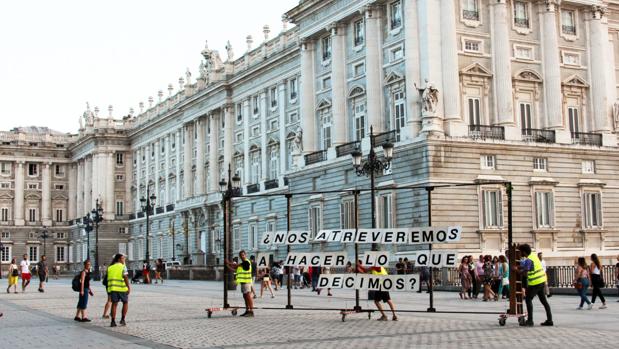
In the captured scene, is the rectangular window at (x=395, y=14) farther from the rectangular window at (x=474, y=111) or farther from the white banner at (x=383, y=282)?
the white banner at (x=383, y=282)

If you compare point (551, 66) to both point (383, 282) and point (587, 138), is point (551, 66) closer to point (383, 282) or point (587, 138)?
point (587, 138)

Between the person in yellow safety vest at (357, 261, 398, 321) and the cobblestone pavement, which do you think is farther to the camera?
the person in yellow safety vest at (357, 261, 398, 321)

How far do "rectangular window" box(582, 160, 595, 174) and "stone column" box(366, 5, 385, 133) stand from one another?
1045cm

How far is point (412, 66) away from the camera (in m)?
43.8

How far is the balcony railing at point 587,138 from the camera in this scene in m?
46.8

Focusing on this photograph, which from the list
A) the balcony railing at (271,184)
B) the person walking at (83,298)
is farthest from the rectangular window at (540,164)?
the person walking at (83,298)

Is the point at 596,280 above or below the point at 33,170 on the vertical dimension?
below

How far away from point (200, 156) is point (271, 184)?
51.3ft

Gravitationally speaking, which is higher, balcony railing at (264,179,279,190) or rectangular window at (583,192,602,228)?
balcony railing at (264,179,279,190)

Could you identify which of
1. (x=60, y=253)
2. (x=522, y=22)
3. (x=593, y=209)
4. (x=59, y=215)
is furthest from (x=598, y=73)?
(x=59, y=215)

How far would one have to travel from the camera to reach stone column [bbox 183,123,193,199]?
82625 mm

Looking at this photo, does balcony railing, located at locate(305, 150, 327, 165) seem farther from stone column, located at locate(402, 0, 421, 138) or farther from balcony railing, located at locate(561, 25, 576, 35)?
balcony railing, located at locate(561, 25, 576, 35)

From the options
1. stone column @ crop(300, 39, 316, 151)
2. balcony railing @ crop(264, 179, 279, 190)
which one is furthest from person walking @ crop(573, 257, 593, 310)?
balcony railing @ crop(264, 179, 279, 190)

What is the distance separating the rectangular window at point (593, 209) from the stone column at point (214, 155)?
1460 inches
